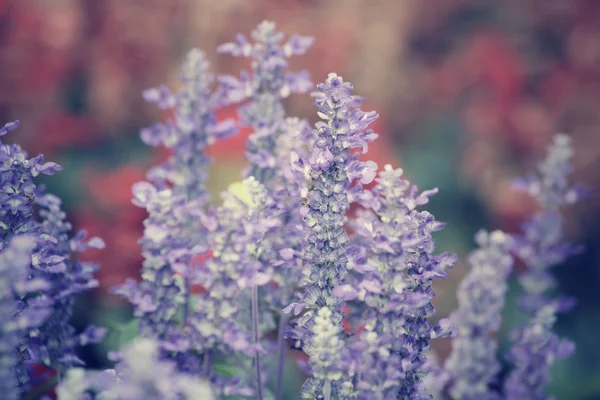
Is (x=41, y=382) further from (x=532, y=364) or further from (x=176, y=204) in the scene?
(x=532, y=364)

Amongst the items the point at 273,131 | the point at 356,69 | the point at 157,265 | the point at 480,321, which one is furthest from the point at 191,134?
the point at 356,69

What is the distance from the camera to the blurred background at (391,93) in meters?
1.85

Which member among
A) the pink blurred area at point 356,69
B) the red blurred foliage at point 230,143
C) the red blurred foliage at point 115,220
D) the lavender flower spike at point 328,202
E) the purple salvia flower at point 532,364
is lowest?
the purple salvia flower at point 532,364

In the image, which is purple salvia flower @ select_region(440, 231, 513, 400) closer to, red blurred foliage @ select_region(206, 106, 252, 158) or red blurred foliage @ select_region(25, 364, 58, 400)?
red blurred foliage @ select_region(25, 364, 58, 400)

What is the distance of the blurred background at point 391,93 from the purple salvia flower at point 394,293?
3.01 feet

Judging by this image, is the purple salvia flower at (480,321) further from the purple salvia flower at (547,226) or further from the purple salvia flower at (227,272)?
A: the purple salvia flower at (227,272)

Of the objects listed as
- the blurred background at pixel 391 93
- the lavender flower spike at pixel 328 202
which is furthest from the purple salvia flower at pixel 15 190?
the blurred background at pixel 391 93

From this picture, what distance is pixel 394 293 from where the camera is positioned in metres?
0.87

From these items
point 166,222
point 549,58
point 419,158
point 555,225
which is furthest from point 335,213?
point 549,58

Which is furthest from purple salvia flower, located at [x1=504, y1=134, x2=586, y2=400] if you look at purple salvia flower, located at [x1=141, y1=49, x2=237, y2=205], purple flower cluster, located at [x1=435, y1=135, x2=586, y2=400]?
purple salvia flower, located at [x1=141, y1=49, x2=237, y2=205]

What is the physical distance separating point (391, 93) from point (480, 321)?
1064 millimetres

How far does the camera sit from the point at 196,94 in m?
1.13

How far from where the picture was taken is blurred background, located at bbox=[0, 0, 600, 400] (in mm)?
1847

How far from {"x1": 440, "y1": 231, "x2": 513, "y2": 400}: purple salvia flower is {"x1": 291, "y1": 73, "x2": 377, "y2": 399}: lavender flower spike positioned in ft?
1.18
